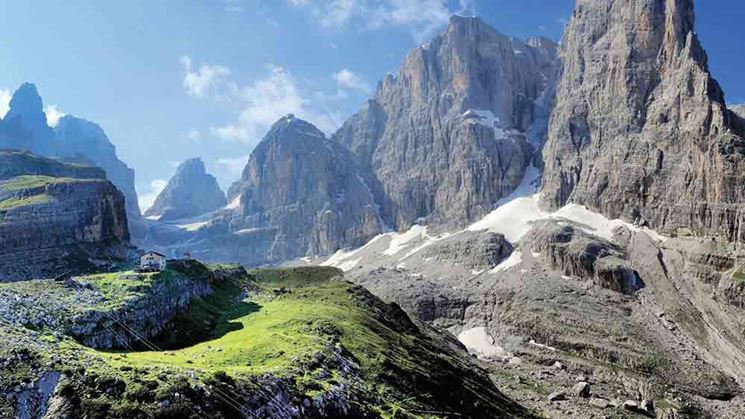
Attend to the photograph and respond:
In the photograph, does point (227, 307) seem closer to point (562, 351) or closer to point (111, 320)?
point (111, 320)

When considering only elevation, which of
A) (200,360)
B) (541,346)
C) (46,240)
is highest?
(46,240)

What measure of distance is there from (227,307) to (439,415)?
45.6 metres

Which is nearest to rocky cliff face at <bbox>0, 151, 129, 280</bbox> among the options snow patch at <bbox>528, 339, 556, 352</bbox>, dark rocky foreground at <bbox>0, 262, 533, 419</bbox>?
dark rocky foreground at <bbox>0, 262, 533, 419</bbox>

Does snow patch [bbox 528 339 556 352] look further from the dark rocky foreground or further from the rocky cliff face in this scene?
the rocky cliff face

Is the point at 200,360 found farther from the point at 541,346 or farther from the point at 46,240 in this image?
the point at 541,346

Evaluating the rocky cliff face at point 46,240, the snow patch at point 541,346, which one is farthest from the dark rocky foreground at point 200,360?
the snow patch at point 541,346

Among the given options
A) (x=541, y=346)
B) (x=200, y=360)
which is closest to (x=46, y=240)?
(x=541, y=346)

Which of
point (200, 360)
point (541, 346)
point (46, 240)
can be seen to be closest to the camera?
point (200, 360)

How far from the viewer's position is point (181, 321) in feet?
258

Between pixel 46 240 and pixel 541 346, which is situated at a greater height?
pixel 46 240

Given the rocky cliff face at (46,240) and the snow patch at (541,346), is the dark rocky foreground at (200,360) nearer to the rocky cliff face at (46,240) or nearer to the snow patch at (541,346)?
the rocky cliff face at (46,240)

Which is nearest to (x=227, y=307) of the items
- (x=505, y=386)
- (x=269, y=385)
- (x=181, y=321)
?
(x=181, y=321)

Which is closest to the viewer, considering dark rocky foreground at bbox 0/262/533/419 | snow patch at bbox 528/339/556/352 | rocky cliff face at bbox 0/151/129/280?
dark rocky foreground at bbox 0/262/533/419

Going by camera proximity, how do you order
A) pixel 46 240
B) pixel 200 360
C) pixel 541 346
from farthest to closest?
pixel 541 346, pixel 46 240, pixel 200 360
